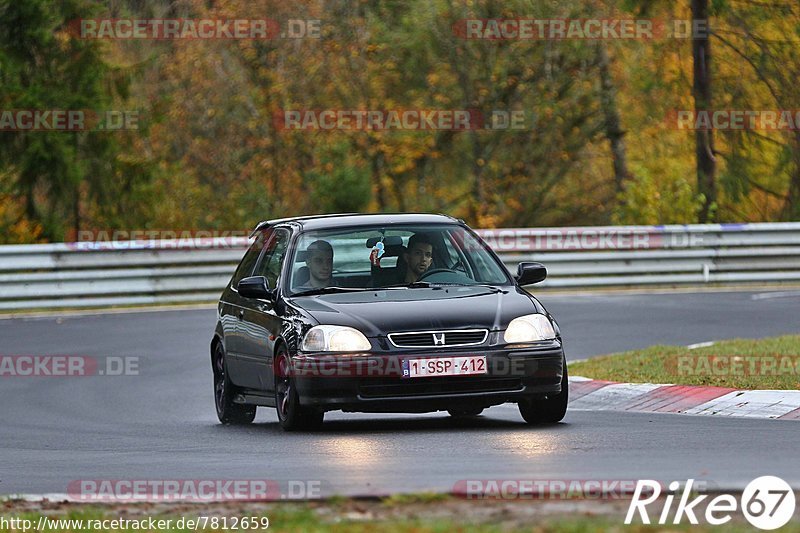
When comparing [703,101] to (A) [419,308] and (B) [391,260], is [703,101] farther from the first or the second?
(A) [419,308]

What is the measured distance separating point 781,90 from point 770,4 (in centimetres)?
176

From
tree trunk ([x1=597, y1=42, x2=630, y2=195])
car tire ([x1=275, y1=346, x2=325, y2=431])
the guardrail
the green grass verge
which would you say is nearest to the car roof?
car tire ([x1=275, y1=346, x2=325, y2=431])

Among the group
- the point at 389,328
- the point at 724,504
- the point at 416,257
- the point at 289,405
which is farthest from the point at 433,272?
the point at 724,504

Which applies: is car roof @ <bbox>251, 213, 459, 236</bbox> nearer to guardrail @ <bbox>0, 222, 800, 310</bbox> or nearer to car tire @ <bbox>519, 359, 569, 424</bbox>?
car tire @ <bbox>519, 359, 569, 424</bbox>

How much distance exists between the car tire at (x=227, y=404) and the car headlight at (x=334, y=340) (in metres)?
2.16

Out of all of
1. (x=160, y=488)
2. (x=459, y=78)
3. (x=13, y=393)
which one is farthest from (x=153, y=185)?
(x=160, y=488)

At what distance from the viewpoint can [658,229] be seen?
27.4m

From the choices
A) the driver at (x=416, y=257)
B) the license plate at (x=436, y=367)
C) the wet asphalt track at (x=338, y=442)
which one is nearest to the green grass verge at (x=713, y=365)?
the wet asphalt track at (x=338, y=442)

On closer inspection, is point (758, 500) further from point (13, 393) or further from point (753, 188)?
point (753, 188)

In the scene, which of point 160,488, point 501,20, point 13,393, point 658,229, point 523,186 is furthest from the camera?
point 523,186

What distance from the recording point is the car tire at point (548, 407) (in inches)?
467

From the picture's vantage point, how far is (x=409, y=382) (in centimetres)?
1130

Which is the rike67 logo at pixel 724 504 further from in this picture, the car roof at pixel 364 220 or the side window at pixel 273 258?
the side window at pixel 273 258

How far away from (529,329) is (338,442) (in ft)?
5.16
